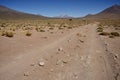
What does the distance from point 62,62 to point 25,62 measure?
1907 millimetres

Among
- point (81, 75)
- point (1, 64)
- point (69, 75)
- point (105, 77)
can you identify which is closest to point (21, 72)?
point (1, 64)

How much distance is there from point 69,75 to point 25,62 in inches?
98.3

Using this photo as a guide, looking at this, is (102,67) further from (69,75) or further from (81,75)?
(69,75)

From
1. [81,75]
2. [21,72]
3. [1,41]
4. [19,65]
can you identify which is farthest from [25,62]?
[1,41]

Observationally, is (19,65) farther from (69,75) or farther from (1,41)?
(1,41)

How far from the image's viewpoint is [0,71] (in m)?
5.09

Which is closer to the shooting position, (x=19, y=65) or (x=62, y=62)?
(x=19, y=65)

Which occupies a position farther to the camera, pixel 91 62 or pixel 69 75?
pixel 91 62

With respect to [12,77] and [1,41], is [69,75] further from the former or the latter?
[1,41]

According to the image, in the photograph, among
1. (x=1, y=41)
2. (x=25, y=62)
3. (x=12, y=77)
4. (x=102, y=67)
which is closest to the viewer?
(x=12, y=77)

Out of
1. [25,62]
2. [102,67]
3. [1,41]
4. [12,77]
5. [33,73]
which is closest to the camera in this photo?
[12,77]

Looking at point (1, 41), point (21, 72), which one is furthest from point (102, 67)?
point (1, 41)

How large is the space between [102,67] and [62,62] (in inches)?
77.9

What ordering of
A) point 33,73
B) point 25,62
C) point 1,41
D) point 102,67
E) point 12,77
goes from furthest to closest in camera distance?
1. point 1,41
2. point 25,62
3. point 102,67
4. point 33,73
5. point 12,77
